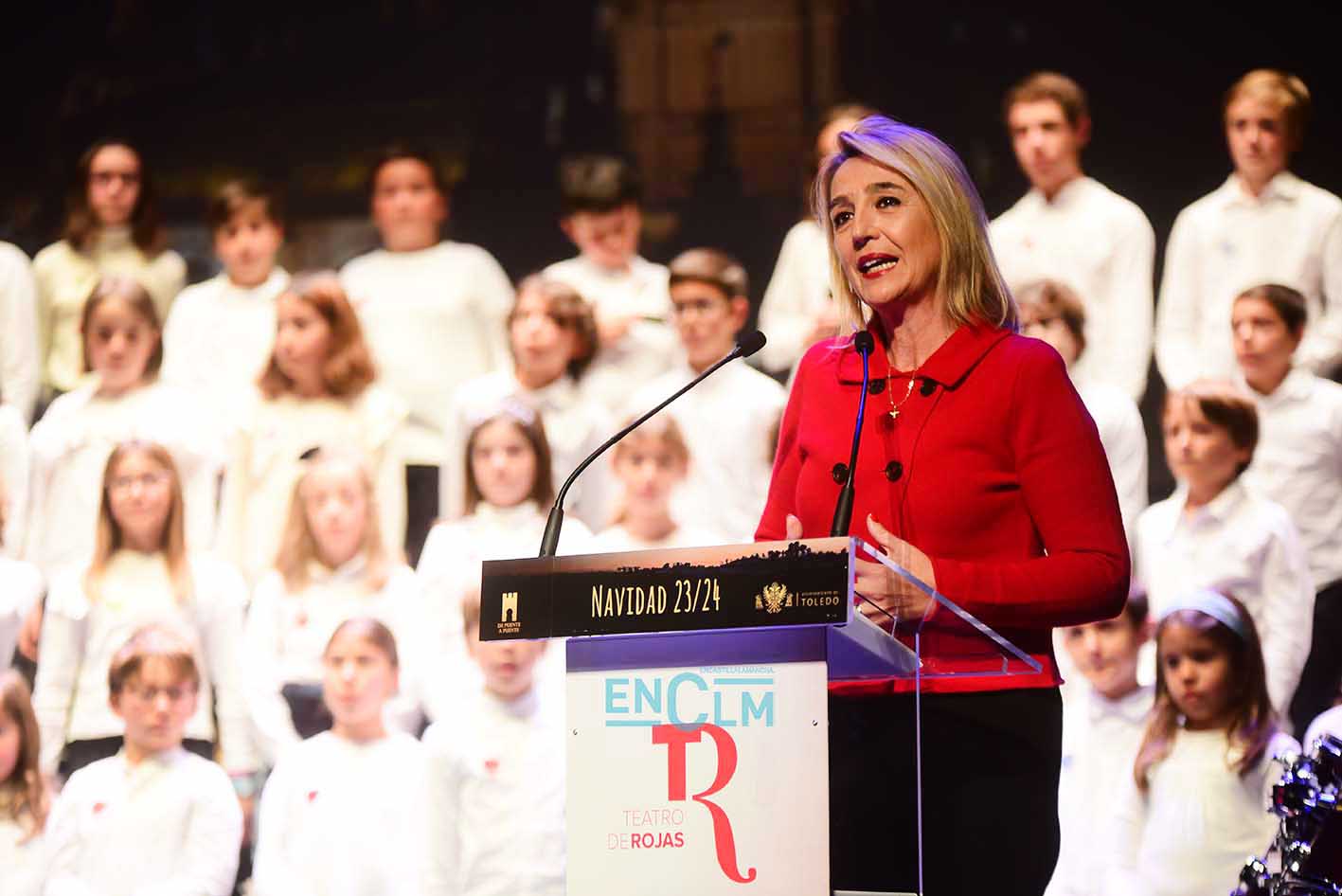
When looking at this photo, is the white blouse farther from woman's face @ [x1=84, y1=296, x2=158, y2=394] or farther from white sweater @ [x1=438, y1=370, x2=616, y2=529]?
A: woman's face @ [x1=84, y1=296, x2=158, y2=394]

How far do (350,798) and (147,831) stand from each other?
606mm

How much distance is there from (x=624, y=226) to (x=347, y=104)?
1.00 m

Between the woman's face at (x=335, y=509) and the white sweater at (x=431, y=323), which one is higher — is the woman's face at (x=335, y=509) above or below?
below

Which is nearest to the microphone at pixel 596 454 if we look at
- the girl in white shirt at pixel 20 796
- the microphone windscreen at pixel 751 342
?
the microphone windscreen at pixel 751 342

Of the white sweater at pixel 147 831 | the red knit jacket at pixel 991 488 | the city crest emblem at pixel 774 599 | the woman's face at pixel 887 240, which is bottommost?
the white sweater at pixel 147 831

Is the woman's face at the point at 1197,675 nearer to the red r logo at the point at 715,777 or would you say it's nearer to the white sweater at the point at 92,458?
the white sweater at the point at 92,458

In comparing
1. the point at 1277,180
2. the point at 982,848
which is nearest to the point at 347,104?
the point at 1277,180

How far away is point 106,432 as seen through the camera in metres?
5.21

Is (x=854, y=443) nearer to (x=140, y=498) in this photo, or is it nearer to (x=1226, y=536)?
(x=1226, y=536)

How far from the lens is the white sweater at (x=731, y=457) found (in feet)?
15.4

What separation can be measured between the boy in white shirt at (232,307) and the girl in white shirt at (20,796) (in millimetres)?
1028

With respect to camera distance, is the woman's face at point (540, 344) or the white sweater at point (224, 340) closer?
the woman's face at point (540, 344)

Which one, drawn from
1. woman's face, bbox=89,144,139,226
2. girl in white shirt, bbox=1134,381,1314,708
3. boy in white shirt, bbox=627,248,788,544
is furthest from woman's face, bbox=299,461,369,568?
girl in white shirt, bbox=1134,381,1314,708

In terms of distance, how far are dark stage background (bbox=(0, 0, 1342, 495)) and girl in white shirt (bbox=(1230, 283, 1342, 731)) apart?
0.88 feet
